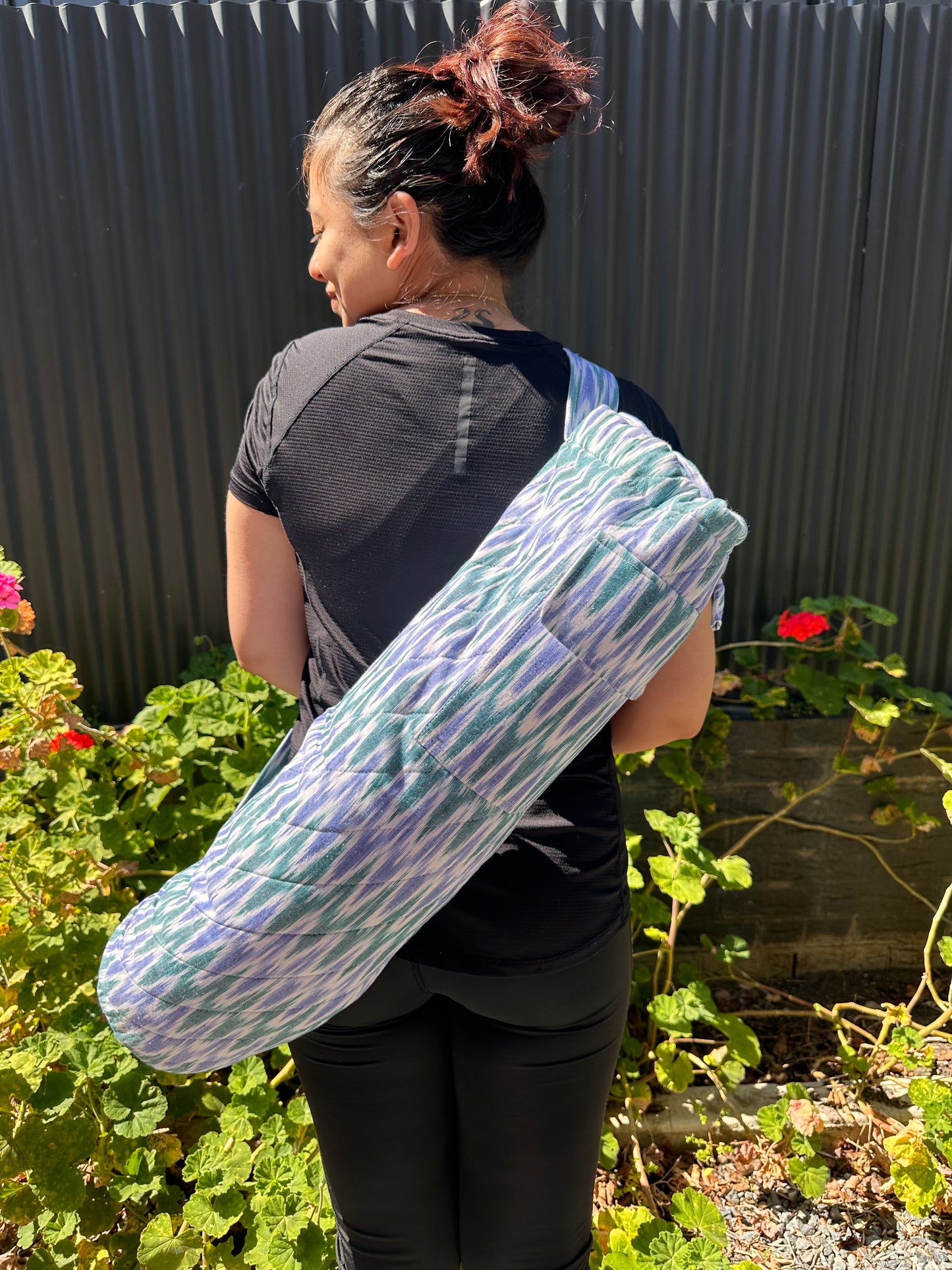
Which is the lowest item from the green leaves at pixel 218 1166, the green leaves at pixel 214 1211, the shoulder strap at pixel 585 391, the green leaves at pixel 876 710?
the green leaves at pixel 214 1211

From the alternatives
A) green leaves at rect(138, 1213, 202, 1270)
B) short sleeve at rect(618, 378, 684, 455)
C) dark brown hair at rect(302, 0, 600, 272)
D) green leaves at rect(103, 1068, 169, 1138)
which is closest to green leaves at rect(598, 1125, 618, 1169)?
green leaves at rect(138, 1213, 202, 1270)

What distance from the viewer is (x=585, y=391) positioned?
121 cm

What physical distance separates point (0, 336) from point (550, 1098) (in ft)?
7.41

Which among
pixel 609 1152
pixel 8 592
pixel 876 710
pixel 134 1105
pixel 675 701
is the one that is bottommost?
pixel 609 1152

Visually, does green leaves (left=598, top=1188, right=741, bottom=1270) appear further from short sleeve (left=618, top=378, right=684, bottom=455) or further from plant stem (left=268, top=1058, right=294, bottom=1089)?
short sleeve (left=618, top=378, right=684, bottom=455)

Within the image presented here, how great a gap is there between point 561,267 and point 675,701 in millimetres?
1664

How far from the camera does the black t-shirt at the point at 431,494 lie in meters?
1.18

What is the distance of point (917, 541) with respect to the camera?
9.26ft

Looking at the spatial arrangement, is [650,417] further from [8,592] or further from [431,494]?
[8,592]

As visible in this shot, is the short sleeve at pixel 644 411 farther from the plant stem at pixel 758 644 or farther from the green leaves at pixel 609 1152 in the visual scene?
the green leaves at pixel 609 1152

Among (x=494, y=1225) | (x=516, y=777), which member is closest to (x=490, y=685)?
(x=516, y=777)

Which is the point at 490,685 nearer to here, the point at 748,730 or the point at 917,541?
the point at 748,730

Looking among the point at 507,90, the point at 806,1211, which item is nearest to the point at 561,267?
the point at 507,90

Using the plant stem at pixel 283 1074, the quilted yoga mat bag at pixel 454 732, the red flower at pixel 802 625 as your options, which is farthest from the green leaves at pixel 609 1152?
the quilted yoga mat bag at pixel 454 732
